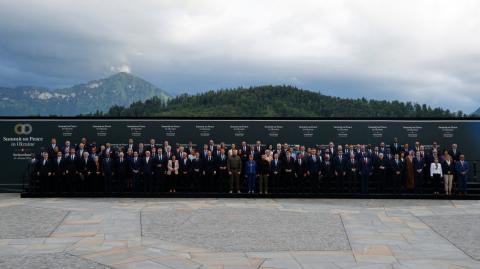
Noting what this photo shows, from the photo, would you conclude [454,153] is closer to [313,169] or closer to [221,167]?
[313,169]

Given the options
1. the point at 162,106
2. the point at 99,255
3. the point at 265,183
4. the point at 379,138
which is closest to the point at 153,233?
the point at 99,255

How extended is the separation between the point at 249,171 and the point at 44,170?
7.52 meters

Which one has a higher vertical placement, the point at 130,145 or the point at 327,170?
the point at 130,145

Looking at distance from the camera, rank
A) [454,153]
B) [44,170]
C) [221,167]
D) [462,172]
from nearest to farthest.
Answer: [462,172] → [44,170] → [221,167] → [454,153]

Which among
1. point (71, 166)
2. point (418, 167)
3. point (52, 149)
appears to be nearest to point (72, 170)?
point (71, 166)

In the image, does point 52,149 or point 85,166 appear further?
point 52,149

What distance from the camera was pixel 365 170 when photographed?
17609 mm

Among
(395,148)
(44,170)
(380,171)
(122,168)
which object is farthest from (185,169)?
(395,148)

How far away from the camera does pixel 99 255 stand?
28.3 ft

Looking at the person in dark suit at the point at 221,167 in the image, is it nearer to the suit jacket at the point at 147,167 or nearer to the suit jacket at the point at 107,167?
the suit jacket at the point at 147,167

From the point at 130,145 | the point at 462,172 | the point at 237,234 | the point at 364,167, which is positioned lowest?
the point at 237,234

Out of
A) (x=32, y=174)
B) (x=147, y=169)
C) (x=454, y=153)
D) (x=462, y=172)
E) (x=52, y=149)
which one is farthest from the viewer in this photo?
(x=52, y=149)

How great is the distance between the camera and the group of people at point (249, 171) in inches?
693

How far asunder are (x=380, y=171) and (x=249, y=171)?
4914 mm
